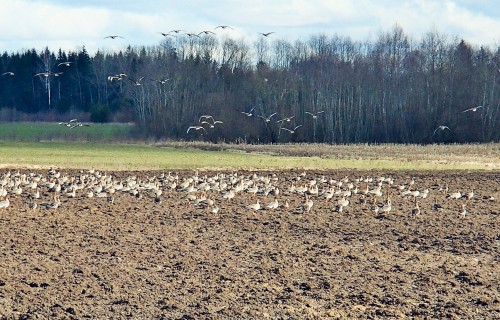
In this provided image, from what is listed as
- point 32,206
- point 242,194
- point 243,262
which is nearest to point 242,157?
point 242,194

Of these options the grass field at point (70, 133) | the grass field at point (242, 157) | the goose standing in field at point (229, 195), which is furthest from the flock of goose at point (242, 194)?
the grass field at point (70, 133)

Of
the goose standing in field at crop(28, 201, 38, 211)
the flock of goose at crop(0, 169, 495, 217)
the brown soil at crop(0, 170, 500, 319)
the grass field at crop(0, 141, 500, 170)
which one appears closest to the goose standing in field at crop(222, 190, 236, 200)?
the flock of goose at crop(0, 169, 495, 217)

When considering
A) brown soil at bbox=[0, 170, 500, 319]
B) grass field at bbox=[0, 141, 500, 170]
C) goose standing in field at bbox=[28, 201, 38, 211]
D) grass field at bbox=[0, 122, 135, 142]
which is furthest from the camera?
grass field at bbox=[0, 122, 135, 142]

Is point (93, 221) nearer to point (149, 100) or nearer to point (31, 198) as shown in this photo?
point (31, 198)

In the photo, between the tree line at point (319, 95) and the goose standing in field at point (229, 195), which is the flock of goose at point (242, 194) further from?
the tree line at point (319, 95)

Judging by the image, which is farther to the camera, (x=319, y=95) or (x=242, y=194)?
(x=319, y=95)

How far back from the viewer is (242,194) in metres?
29.8

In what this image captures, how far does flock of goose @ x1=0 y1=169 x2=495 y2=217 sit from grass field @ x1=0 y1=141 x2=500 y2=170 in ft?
32.9

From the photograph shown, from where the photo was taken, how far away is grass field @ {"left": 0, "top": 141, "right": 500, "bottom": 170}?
4350cm

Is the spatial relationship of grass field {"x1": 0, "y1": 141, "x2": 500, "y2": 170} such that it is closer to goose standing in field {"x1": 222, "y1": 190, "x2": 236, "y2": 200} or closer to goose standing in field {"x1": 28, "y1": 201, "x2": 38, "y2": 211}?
goose standing in field {"x1": 222, "y1": 190, "x2": 236, "y2": 200}

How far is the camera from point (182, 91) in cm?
8512

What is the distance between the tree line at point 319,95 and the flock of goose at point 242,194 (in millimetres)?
41101

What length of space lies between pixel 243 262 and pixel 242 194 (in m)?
13.1

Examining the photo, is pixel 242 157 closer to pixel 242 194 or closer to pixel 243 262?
pixel 242 194
